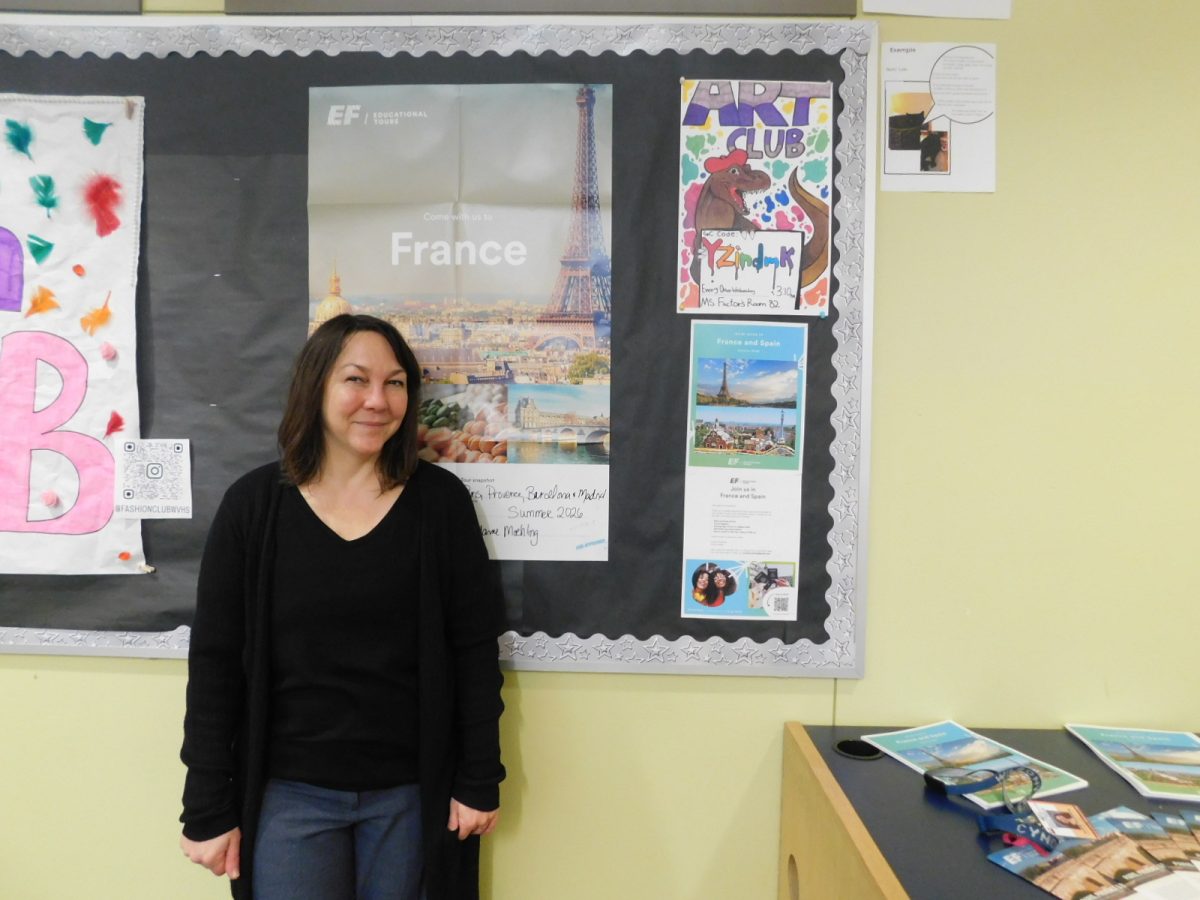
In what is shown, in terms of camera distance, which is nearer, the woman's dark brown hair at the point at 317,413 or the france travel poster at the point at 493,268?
the woman's dark brown hair at the point at 317,413

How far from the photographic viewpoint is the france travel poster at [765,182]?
1.37 metres

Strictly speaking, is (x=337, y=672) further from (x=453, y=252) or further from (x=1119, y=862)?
(x=1119, y=862)

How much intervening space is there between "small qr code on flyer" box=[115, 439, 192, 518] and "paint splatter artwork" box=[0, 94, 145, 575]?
1.0 inches

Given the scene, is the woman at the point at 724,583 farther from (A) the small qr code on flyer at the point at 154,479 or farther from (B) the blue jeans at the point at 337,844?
(A) the small qr code on flyer at the point at 154,479

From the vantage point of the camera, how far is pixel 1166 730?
1403 millimetres

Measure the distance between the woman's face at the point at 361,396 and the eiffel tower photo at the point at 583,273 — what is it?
33cm

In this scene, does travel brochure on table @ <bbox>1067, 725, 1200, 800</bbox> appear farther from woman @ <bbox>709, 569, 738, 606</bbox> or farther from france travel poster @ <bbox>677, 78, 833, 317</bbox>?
france travel poster @ <bbox>677, 78, 833, 317</bbox>

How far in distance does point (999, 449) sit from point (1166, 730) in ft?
2.22

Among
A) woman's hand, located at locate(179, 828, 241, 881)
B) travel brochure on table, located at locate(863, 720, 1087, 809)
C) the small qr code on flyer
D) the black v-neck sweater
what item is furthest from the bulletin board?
woman's hand, located at locate(179, 828, 241, 881)

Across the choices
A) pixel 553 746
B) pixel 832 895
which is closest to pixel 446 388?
pixel 553 746

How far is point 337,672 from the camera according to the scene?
1.19 m

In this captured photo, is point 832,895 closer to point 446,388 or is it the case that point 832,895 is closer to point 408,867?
point 408,867

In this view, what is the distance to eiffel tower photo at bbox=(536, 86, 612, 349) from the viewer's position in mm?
1378

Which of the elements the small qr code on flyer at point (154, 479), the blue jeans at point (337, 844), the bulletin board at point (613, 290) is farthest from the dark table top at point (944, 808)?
the small qr code on flyer at point (154, 479)
